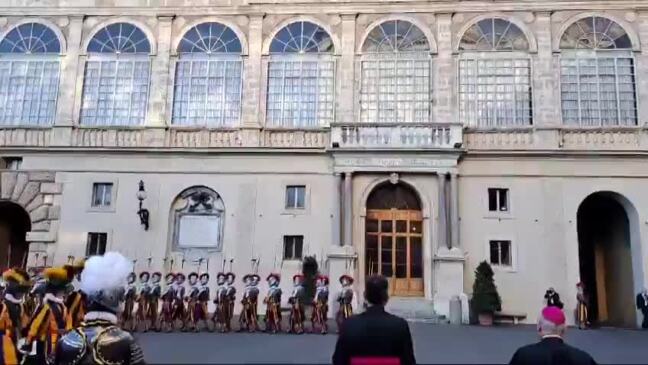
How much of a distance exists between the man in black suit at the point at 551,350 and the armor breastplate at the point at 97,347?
318cm

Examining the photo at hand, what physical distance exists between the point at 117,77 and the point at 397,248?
13.9 m

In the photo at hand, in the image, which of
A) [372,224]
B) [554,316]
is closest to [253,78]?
[372,224]

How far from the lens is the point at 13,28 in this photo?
25422 mm

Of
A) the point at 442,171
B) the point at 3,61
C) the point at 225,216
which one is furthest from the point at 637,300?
the point at 3,61

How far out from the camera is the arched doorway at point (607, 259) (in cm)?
2280

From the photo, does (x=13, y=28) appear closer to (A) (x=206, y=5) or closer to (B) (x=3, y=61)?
(B) (x=3, y=61)

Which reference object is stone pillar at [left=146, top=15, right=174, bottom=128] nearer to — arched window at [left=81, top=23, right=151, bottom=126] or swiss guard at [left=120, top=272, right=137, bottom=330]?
arched window at [left=81, top=23, right=151, bottom=126]

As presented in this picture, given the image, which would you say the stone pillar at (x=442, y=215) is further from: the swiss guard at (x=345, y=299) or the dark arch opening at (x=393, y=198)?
the swiss guard at (x=345, y=299)

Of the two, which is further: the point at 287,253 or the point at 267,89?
the point at 267,89

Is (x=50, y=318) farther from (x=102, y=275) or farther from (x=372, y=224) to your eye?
(x=372, y=224)

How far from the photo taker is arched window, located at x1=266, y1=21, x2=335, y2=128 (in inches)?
947

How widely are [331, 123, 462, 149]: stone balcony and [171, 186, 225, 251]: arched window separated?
5.48 m

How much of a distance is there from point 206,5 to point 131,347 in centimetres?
2245

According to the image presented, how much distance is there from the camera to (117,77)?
24.7 meters
